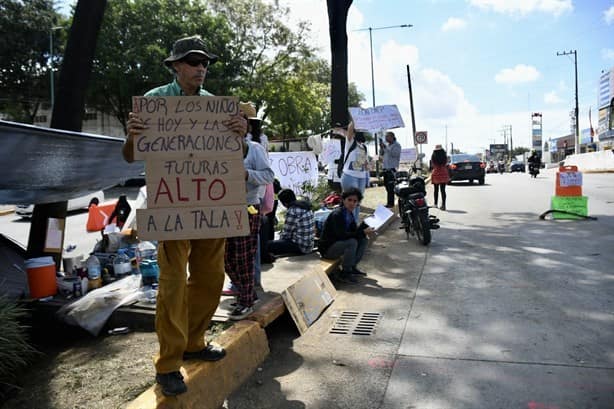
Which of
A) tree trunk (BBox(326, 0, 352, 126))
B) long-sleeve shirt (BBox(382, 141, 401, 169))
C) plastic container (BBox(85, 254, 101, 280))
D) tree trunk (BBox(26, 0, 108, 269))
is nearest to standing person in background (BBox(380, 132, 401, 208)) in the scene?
long-sleeve shirt (BBox(382, 141, 401, 169))

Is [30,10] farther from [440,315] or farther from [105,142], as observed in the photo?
[440,315]

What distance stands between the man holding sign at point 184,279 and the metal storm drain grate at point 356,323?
153 cm

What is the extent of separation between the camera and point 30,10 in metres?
29.1

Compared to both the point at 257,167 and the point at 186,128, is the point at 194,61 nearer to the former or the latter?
the point at 186,128

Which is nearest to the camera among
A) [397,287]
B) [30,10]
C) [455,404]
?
[455,404]

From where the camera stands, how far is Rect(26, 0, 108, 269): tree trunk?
5.54 meters

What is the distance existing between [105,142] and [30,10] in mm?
30295

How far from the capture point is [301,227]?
675 cm

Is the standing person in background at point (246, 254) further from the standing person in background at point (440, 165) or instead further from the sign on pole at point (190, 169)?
the standing person in background at point (440, 165)

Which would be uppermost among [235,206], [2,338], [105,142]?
[105,142]

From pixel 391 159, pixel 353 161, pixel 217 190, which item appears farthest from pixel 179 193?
pixel 391 159

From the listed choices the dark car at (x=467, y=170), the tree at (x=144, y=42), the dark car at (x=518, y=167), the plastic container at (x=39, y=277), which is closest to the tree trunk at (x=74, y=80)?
the plastic container at (x=39, y=277)

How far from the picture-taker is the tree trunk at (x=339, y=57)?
39.9ft

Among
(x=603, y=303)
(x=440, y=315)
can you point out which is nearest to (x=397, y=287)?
(x=440, y=315)
